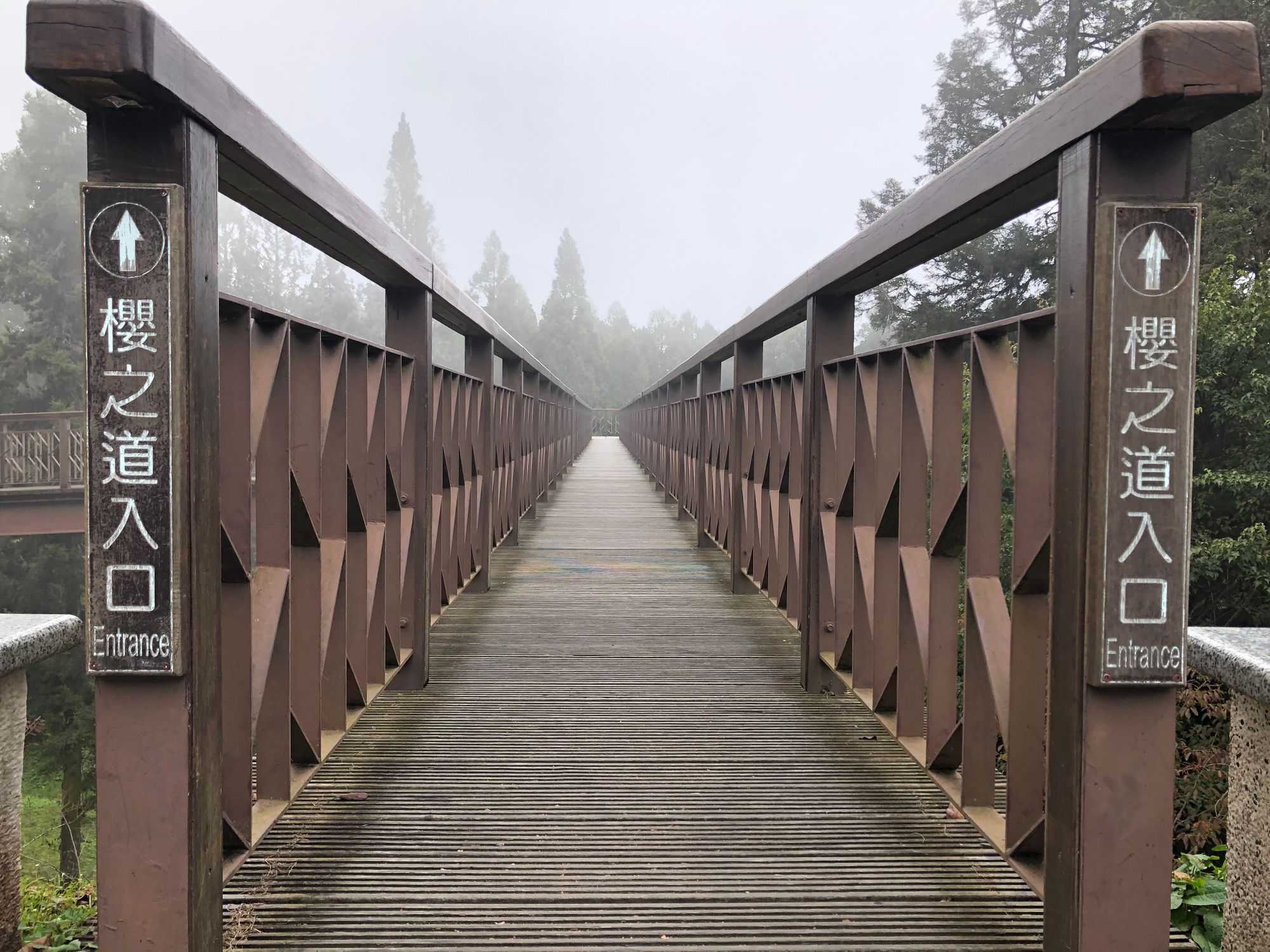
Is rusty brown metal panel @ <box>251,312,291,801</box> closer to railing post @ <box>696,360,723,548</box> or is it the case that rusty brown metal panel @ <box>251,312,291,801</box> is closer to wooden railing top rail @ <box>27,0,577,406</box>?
wooden railing top rail @ <box>27,0,577,406</box>

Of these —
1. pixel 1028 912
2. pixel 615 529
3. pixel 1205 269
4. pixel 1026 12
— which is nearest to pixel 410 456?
pixel 1028 912

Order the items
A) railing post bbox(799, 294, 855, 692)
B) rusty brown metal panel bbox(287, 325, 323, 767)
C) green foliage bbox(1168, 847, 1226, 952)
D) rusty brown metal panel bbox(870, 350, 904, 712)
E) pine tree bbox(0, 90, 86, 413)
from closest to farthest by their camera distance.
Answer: green foliage bbox(1168, 847, 1226, 952), rusty brown metal panel bbox(287, 325, 323, 767), rusty brown metal panel bbox(870, 350, 904, 712), railing post bbox(799, 294, 855, 692), pine tree bbox(0, 90, 86, 413)

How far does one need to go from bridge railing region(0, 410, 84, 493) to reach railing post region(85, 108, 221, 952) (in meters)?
14.0

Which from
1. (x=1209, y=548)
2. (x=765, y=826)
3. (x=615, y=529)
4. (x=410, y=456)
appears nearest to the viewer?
(x=765, y=826)

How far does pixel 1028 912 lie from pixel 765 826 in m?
0.66

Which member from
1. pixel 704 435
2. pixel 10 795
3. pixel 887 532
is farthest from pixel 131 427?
pixel 704 435

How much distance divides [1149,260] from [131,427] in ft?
5.47

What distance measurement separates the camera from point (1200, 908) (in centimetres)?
203

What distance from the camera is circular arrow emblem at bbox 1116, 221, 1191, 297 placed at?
1.49 m

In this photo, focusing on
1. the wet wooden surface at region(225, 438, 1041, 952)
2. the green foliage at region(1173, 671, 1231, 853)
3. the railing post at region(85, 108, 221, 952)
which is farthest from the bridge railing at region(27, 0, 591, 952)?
the green foliage at region(1173, 671, 1231, 853)

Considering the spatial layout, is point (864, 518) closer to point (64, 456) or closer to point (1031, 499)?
point (1031, 499)

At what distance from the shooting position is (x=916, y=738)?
2.85 meters

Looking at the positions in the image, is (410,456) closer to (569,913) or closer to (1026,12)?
(569,913)

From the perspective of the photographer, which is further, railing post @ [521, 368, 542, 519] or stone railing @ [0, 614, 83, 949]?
railing post @ [521, 368, 542, 519]
